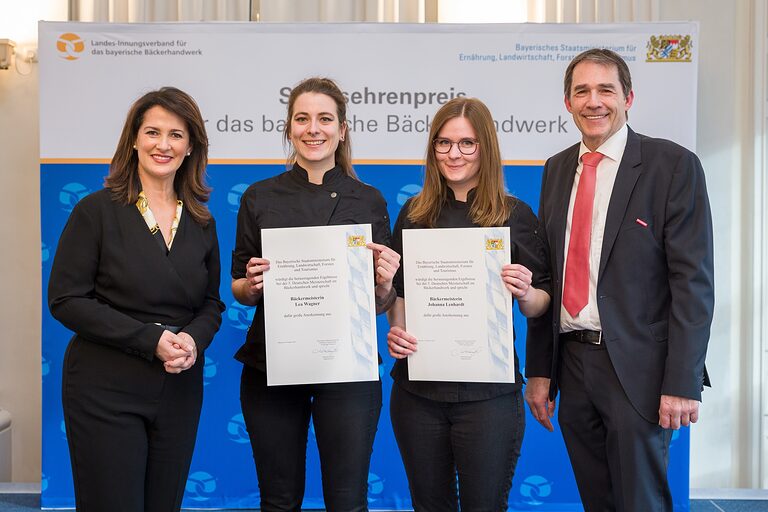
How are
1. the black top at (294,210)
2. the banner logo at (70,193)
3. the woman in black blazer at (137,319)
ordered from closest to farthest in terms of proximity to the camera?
the woman in black blazer at (137,319) < the black top at (294,210) < the banner logo at (70,193)

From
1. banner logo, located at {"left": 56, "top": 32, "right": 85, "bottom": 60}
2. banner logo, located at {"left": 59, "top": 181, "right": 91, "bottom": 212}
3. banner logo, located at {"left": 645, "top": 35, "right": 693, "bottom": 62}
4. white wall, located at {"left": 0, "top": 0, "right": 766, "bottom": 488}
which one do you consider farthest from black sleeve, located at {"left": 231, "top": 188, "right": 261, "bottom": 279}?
white wall, located at {"left": 0, "top": 0, "right": 766, "bottom": 488}

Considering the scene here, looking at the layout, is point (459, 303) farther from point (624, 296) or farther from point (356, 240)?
point (624, 296)

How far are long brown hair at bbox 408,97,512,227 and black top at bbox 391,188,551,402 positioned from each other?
0.04 metres

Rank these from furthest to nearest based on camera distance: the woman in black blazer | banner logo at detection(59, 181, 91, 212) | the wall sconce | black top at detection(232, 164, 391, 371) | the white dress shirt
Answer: the wall sconce, banner logo at detection(59, 181, 91, 212), black top at detection(232, 164, 391, 371), the white dress shirt, the woman in black blazer

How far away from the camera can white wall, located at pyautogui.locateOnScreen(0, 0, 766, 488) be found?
4719 millimetres

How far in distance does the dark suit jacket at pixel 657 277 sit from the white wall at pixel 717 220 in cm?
271

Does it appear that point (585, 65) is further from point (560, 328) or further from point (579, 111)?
point (560, 328)

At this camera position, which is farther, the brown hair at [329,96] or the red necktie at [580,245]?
the brown hair at [329,96]

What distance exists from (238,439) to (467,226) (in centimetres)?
243

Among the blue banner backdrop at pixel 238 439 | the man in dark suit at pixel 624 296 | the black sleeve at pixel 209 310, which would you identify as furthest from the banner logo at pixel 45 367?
the man in dark suit at pixel 624 296

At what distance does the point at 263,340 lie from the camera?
2451 millimetres

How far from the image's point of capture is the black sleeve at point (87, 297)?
2.12 meters

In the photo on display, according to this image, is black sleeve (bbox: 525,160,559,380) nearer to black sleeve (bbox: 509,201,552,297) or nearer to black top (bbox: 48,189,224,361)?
black sleeve (bbox: 509,201,552,297)

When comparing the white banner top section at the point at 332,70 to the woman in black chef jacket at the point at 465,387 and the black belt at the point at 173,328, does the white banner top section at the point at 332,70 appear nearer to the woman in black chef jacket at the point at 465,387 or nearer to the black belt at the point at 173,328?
the woman in black chef jacket at the point at 465,387
